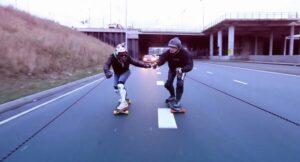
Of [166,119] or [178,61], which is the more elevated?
[178,61]

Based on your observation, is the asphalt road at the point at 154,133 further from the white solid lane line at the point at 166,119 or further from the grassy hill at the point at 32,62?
the grassy hill at the point at 32,62

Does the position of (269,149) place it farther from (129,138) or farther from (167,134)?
(129,138)

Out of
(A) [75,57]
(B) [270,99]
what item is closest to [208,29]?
(A) [75,57]

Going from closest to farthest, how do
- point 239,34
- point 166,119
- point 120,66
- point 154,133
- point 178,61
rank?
point 154,133 → point 166,119 → point 178,61 → point 120,66 → point 239,34

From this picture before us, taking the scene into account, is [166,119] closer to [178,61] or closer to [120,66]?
[178,61]

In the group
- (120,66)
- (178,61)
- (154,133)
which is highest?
(178,61)

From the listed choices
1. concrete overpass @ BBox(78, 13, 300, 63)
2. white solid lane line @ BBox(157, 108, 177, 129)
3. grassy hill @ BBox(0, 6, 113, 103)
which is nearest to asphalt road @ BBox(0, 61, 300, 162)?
white solid lane line @ BBox(157, 108, 177, 129)

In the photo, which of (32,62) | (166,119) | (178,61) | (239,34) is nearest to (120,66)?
(178,61)

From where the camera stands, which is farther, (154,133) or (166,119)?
Answer: (166,119)

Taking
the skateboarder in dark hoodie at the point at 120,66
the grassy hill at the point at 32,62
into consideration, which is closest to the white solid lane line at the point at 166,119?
the skateboarder in dark hoodie at the point at 120,66

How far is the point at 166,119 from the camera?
6309 mm

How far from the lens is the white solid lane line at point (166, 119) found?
571 centimetres

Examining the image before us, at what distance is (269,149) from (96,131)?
2975mm

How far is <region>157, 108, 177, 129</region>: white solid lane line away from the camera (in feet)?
18.7
